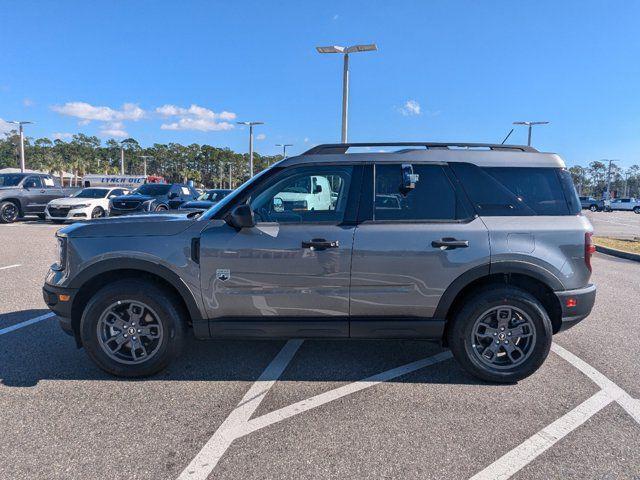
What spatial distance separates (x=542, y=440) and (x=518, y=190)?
192cm

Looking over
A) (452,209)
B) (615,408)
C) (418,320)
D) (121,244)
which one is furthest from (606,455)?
(121,244)

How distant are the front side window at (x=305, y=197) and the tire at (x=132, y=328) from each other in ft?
3.53

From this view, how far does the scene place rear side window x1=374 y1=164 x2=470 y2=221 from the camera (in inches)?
139

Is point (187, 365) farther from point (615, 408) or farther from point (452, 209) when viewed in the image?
point (615, 408)

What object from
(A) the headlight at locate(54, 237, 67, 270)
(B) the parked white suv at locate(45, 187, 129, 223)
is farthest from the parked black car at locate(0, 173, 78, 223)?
(A) the headlight at locate(54, 237, 67, 270)

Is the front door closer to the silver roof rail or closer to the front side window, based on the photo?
the front side window

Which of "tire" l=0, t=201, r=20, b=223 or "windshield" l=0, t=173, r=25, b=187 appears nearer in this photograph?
"tire" l=0, t=201, r=20, b=223

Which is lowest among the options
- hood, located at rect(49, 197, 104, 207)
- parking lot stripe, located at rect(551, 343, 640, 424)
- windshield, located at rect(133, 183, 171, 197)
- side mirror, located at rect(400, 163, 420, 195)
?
parking lot stripe, located at rect(551, 343, 640, 424)

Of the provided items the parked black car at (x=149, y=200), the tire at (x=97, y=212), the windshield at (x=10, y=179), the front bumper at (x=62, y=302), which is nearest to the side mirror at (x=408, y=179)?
the front bumper at (x=62, y=302)

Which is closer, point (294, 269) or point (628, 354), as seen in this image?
point (294, 269)

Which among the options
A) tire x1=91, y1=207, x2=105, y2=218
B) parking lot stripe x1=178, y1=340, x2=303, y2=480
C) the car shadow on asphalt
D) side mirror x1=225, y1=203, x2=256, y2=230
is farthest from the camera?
tire x1=91, y1=207, x2=105, y2=218

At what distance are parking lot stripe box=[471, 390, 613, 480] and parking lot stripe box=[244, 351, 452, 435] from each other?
1153 mm

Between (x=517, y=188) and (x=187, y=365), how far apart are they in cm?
324

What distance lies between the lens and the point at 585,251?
3.55m
